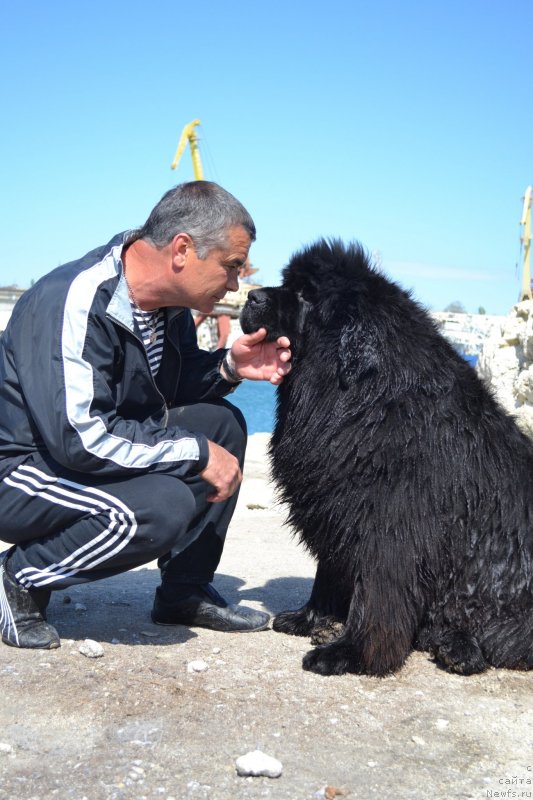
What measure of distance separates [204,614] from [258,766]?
1296 mm

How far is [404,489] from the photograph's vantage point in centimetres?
317

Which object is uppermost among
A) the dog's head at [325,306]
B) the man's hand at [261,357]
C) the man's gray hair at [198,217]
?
the man's gray hair at [198,217]

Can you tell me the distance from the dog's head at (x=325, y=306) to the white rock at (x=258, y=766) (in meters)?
1.50

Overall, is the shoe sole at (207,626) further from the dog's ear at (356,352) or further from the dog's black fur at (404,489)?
the dog's ear at (356,352)

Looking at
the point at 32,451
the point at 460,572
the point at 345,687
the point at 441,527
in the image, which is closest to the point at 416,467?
the point at 441,527

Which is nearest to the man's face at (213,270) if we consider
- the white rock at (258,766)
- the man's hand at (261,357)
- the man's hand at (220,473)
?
the man's hand at (261,357)

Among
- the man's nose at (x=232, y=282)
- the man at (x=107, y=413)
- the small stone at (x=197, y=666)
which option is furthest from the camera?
the man's nose at (x=232, y=282)

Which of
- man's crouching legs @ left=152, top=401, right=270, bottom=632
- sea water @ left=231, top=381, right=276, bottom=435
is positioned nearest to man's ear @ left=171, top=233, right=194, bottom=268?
man's crouching legs @ left=152, top=401, right=270, bottom=632

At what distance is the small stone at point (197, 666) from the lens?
304 centimetres

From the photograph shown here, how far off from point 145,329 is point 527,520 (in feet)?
Result: 5.72

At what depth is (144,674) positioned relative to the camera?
9.72ft

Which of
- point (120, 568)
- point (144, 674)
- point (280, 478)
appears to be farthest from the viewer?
point (280, 478)

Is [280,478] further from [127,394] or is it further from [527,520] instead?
[527,520]

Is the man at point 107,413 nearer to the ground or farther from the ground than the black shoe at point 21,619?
farther from the ground
